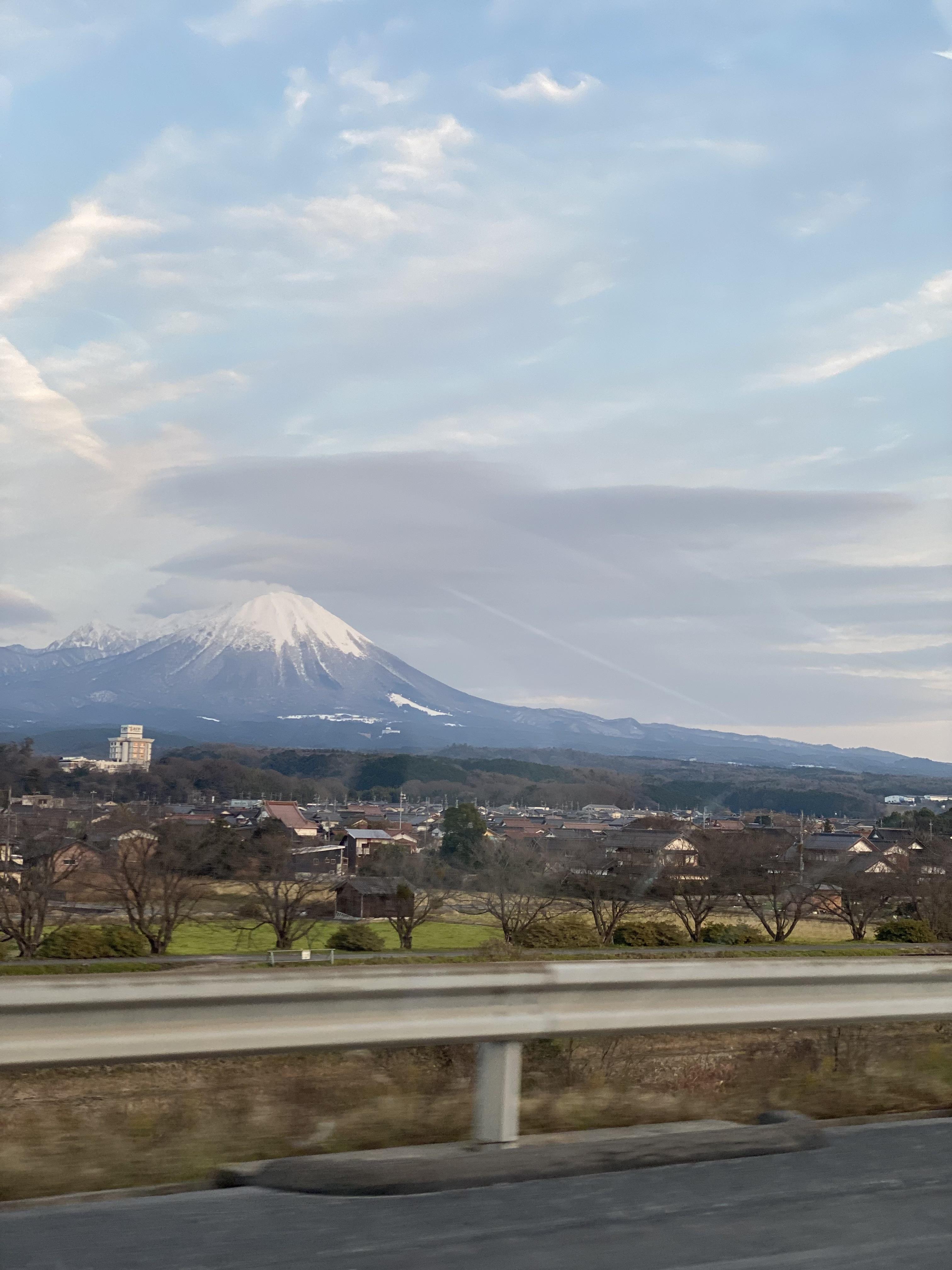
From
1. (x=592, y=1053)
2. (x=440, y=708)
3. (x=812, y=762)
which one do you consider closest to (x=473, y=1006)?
(x=592, y=1053)

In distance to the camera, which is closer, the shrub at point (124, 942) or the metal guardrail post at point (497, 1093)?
the metal guardrail post at point (497, 1093)

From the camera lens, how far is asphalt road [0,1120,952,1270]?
321cm

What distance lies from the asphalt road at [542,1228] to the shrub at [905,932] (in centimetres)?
1027

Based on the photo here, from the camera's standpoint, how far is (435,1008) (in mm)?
4398

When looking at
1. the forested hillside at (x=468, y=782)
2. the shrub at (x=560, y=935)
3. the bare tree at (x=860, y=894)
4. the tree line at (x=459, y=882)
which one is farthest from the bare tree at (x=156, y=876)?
the bare tree at (x=860, y=894)

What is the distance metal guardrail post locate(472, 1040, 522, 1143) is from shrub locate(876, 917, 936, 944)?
10201 millimetres

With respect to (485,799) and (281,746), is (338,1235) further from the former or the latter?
(281,746)

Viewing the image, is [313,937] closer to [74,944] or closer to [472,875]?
[472,875]

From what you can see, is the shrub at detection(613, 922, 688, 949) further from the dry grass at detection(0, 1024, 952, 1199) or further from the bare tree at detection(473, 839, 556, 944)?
the dry grass at detection(0, 1024, 952, 1199)

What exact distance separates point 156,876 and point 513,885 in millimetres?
5719

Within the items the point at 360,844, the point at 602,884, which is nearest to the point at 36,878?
the point at 360,844

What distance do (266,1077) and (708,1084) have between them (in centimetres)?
213

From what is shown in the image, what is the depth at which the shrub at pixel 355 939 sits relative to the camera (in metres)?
16.2

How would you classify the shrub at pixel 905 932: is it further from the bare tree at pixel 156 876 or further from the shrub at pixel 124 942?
the bare tree at pixel 156 876
